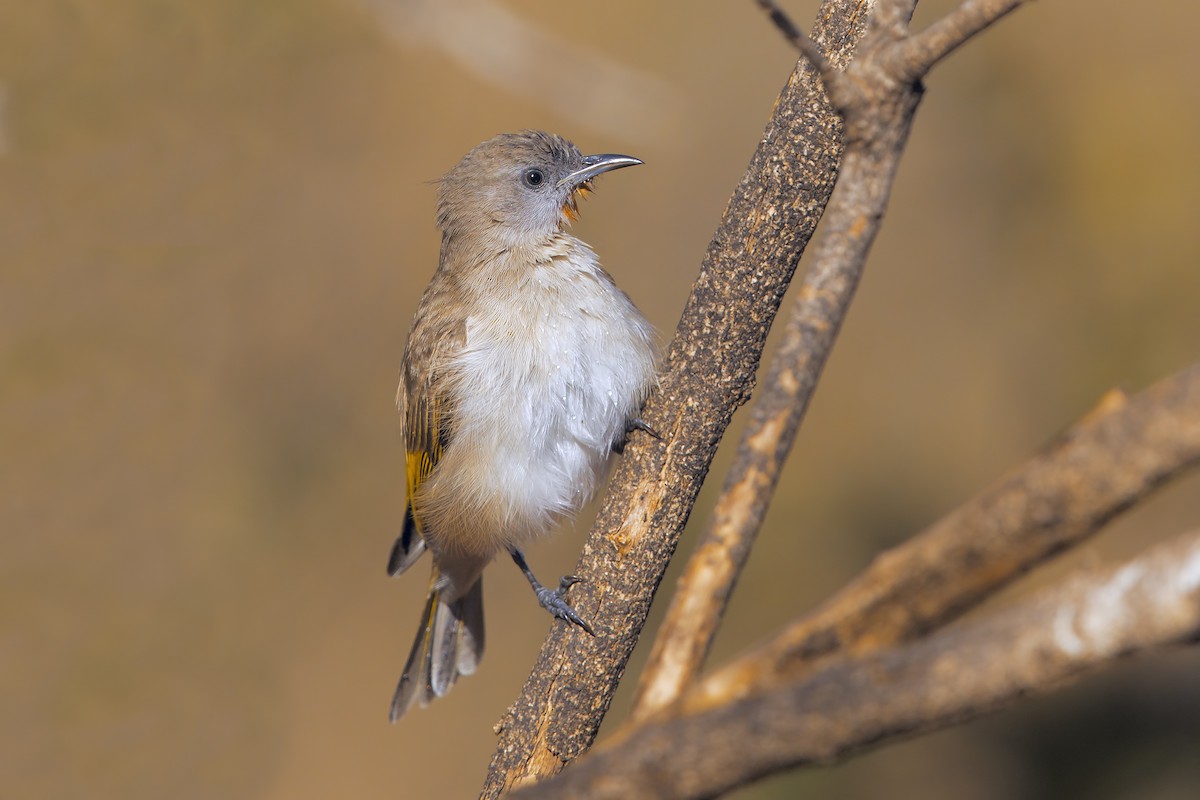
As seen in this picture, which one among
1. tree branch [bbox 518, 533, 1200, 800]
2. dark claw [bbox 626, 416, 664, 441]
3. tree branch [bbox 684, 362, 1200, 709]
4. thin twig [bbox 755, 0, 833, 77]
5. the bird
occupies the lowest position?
tree branch [bbox 518, 533, 1200, 800]

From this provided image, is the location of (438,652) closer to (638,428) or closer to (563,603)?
(563,603)

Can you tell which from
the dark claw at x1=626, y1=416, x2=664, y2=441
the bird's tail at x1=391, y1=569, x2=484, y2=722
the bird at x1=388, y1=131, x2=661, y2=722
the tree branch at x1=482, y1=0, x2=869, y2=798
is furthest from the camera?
the bird's tail at x1=391, y1=569, x2=484, y2=722

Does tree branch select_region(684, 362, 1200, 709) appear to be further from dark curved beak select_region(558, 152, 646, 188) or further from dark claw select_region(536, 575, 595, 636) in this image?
dark curved beak select_region(558, 152, 646, 188)

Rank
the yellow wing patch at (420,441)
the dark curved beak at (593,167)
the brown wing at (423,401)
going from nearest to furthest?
the brown wing at (423,401) → the yellow wing patch at (420,441) → the dark curved beak at (593,167)

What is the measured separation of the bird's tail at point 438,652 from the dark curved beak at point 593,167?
1859 mm

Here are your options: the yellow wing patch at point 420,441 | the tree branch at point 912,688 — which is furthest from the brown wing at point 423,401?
the tree branch at point 912,688

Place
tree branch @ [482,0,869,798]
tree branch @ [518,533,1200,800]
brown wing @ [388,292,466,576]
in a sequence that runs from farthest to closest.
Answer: brown wing @ [388,292,466,576]
tree branch @ [482,0,869,798]
tree branch @ [518,533,1200,800]

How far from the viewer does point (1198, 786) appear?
258 inches

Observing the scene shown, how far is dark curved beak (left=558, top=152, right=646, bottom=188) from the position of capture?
4730 millimetres

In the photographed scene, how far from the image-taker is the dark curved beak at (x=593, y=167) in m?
4.73

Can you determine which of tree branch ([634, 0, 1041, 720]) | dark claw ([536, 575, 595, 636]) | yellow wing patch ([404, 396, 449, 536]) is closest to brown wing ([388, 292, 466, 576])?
yellow wing patch ([404, 396, 449, 536])

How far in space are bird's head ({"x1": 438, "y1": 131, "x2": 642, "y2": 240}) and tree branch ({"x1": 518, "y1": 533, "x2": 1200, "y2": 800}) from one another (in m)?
2.97

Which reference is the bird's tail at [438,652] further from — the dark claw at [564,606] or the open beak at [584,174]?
the open beak at [584,174]

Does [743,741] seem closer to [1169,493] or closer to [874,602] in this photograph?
[874,602]
